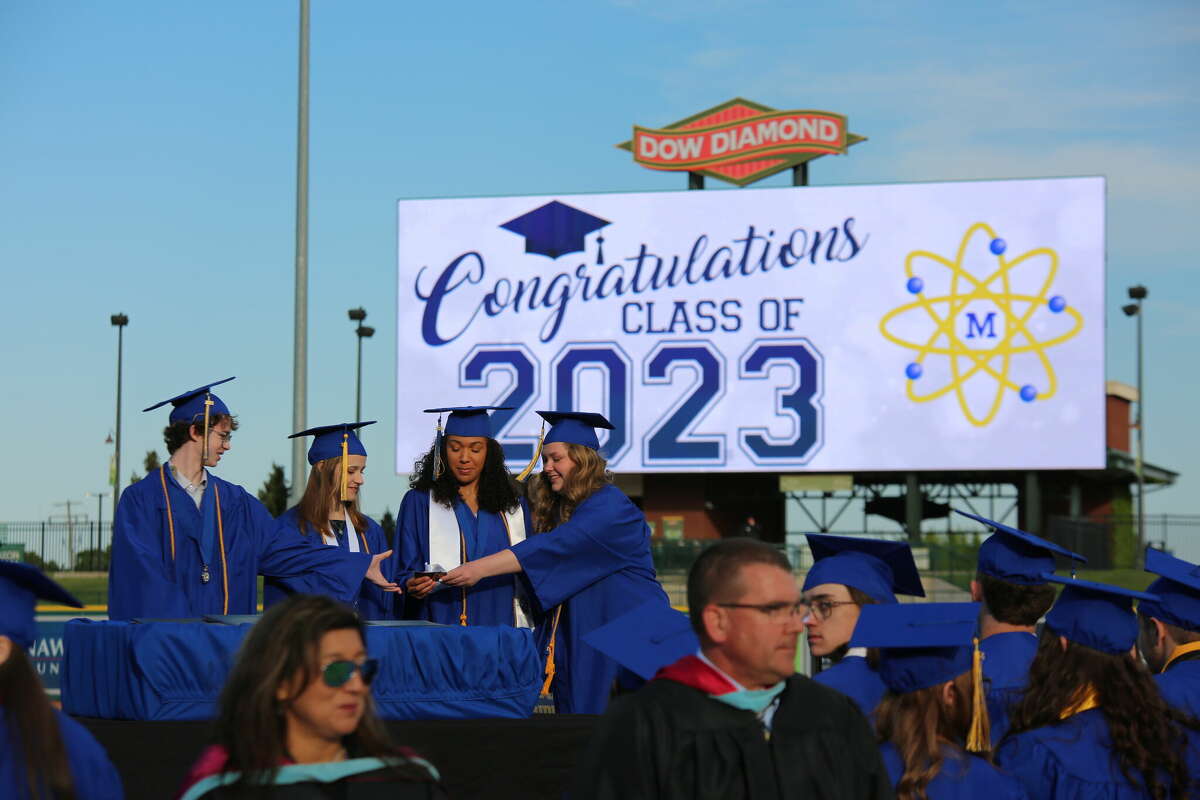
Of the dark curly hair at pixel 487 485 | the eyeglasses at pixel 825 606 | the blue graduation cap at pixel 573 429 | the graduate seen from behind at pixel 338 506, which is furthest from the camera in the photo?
the graduate seen from behind at pixel 338 506

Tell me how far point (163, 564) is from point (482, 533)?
141 cm

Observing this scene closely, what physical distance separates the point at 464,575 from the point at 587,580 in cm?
58

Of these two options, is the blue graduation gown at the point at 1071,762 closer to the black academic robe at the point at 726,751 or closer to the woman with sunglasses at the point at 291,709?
the black academic robe at the point at 726,751

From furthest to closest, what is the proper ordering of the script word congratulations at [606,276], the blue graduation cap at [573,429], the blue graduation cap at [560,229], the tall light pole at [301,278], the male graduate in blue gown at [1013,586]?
the blue graduation cap at [560,229] → the script word congratulations at [606,276] → the tall light pole at [301,278] → the blue graduation cap at [573,429] → the male graduate in blue gown at [1013,586]

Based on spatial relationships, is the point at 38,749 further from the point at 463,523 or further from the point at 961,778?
the point at 463,523

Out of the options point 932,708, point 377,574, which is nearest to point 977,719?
point 932,708

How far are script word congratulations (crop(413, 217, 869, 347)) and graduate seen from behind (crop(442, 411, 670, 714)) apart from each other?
→ 29046 millimetres

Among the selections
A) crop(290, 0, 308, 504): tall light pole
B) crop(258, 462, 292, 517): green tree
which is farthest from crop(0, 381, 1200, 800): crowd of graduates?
crop(258, 462, 292, 517): green tree

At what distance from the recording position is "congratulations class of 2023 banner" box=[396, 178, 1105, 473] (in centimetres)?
3497

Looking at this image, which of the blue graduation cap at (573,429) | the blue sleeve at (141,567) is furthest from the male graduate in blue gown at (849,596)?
the blue sleeve at (141,567)

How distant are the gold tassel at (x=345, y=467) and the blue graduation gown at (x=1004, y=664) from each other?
3.49m

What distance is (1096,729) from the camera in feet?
13.3

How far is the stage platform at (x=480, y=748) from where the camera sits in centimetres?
504

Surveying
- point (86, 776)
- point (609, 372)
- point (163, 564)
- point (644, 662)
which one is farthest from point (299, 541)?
point (609, 372)
